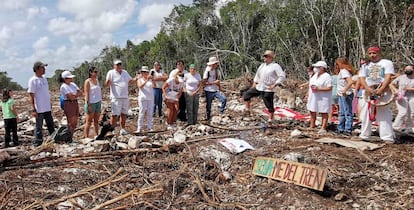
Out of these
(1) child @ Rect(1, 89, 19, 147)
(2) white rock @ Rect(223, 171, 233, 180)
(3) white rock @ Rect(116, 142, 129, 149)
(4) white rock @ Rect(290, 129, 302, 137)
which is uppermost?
(1) child @ Rect(1, 89, 19, 147)

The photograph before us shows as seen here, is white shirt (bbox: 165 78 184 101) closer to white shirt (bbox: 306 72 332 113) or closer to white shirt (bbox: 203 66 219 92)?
white shirt (bbox: 203 66 219 92)

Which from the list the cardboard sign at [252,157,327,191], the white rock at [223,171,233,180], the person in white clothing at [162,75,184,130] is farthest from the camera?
the person in white clothing at [162,75,184,130]

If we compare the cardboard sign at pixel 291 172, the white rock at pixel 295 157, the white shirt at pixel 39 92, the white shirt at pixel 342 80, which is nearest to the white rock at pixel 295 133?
the white shirt at pixel 342 80

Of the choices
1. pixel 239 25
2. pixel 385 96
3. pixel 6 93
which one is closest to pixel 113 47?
pixel 239 25

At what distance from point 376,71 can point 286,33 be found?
21.8 meters

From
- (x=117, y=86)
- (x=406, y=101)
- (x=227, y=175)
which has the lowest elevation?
(x=227, y=175)

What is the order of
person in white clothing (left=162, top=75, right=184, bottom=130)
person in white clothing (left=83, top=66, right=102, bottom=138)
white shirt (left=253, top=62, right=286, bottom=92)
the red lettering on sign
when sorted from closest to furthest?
the red lettering on sign < person in white clothing (left=83, top=66, right=102, bottom=138) < white shirt (left=253, top=62, right=286, bottom=92) < person in white clothing (left=162, top=75, right=184, bottom=130)

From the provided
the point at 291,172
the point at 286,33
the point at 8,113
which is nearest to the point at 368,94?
the point at 291,172

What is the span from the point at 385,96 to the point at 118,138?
4.21 metres

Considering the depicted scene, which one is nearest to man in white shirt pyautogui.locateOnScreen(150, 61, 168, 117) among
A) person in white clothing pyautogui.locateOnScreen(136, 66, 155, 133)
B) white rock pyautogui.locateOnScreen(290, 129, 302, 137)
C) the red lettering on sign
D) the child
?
person in white clothing pyautogui.locateOnScreen(136, 66, 155, 133)

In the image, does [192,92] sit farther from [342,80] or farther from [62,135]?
[342,80]

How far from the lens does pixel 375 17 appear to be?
19234 mm

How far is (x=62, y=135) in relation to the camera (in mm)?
6488

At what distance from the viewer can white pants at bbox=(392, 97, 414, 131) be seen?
6469mm
